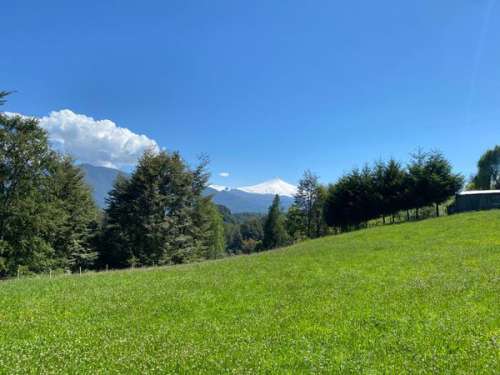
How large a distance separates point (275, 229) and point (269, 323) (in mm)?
82731

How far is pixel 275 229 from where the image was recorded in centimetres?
9219

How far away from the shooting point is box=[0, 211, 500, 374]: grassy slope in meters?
7.43

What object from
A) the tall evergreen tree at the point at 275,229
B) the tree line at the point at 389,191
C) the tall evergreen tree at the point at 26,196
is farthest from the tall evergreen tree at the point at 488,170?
the tall evergreen tree at the point at 26,196

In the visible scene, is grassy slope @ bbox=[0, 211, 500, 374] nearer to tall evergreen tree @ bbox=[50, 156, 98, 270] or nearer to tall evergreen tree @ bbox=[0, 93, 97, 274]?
tall evergreen tree @ bbox=[0, 93, 97, 274]

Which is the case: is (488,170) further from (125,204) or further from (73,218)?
(73,218)

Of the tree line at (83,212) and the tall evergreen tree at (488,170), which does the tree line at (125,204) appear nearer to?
the tree line at (83,212)

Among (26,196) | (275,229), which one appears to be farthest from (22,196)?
(275,229)

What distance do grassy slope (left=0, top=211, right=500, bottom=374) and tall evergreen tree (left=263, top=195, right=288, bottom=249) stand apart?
7330 cm

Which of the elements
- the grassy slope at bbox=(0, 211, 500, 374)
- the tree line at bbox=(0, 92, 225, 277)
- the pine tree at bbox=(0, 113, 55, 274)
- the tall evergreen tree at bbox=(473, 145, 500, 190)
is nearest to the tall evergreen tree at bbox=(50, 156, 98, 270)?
the tree line at bbox=(0, 92, 225, 277)

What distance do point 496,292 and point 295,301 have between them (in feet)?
24.3

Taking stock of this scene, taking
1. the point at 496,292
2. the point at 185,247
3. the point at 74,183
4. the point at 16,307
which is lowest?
the point at 185,247

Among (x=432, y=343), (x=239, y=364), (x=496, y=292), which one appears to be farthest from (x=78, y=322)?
(x=496, y=292)

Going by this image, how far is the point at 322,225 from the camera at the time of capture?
80062mm

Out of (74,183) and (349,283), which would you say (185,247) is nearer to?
(74,183)
